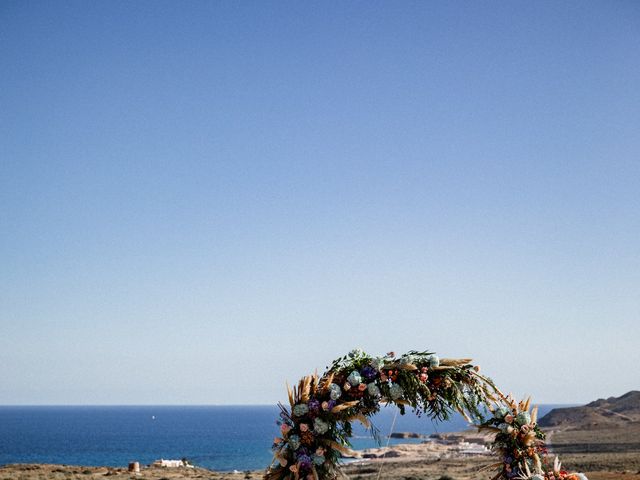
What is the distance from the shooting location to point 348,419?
6441 millimetres

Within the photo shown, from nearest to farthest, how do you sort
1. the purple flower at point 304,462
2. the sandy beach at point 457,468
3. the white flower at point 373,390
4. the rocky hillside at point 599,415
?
1. the purple flower at point 304,462
2. the white flower at point 373,390
3. the sandy beach at point 457,468
4. the rocky hillside at point 599,415

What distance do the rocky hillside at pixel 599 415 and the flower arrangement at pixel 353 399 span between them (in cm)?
4315

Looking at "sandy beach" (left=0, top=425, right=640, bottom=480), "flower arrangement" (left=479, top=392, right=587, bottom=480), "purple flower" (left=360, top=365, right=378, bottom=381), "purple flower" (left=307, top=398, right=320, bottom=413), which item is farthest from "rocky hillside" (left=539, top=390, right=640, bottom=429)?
"purple flower" (left=307, top=398, right=320, bottom=413)

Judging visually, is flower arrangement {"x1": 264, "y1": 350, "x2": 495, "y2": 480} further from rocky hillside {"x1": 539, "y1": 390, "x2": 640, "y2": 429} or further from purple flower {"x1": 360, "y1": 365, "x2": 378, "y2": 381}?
rocky hillside {"x1": 539, "y1": 390, "x2": 640, "y2": 429}

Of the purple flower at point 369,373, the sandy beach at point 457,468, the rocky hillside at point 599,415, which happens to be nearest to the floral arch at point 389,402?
the purple flower at point 369,373

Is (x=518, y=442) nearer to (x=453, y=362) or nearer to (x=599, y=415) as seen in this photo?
(x=453, y=362)

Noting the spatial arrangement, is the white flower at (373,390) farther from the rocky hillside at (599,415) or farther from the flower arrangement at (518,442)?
the rocky hillside at (599,415)

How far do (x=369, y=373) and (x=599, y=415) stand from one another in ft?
153

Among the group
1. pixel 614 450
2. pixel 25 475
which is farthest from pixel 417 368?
pixel 614 450

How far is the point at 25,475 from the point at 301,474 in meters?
18.1

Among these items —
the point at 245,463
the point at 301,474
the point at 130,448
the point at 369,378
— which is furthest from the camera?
the point at 130,448

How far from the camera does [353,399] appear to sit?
6555 millimetres

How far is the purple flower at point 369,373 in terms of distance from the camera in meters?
6.61

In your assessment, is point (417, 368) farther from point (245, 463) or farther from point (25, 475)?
point (245, 463)
